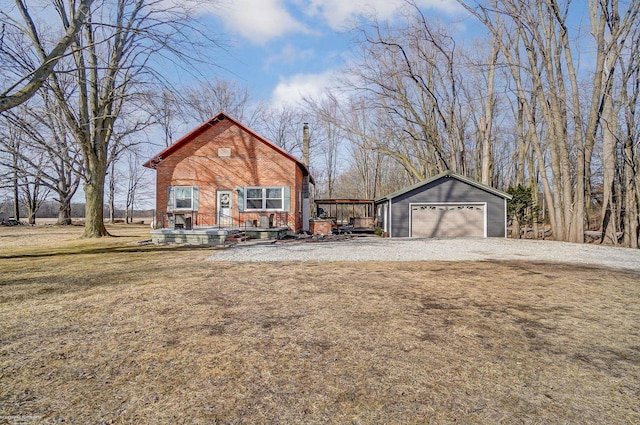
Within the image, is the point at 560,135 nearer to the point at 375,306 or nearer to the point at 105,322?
the point at 375,306

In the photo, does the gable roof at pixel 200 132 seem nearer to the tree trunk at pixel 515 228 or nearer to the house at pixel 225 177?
the house at pixel 225 177

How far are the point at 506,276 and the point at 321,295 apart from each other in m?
4.35

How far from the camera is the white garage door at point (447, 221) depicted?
734 inches

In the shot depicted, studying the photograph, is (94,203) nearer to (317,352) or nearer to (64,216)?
(317,352)

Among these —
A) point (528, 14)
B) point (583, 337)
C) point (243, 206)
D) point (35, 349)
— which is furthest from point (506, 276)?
point (528, 14)

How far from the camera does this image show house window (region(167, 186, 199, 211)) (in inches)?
663

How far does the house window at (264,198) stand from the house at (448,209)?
6303 mm

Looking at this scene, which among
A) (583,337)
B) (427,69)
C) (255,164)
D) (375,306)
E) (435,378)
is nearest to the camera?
(435,378)

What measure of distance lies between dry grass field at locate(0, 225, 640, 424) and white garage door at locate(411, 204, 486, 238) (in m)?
12.5

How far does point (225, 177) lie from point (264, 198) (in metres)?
2.20

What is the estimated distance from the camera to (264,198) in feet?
55.8

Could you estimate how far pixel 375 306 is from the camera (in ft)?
15.6

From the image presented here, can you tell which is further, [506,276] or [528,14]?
[528,14]

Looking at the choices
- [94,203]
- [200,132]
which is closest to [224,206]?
[200,132]
